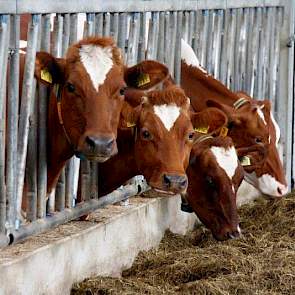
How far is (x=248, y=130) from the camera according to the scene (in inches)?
→ 356

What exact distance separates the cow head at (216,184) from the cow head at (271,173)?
1.35m

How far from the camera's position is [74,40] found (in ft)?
22.2

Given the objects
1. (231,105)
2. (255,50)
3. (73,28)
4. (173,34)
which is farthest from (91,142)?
(255,50)

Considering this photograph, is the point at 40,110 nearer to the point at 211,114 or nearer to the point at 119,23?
the point at 119,23

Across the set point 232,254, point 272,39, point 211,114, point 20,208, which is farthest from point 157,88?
point 272,39

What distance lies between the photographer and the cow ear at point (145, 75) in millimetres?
6797

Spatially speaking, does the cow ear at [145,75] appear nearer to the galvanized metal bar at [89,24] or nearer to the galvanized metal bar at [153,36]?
the galvanized metal bar at [89,24]

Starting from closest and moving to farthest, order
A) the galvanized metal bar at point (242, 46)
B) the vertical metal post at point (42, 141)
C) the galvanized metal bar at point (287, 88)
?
the vertical metal post at point (42, 141), the galvanized metal bar at point (242, 46), the galvanized metal bar at point (287, 88)

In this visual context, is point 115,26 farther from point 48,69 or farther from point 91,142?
point 91,142

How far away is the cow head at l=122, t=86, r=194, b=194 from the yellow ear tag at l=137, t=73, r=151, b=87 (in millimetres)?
255

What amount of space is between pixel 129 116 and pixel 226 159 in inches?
51.7

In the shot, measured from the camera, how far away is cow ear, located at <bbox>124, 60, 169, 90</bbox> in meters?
6.80

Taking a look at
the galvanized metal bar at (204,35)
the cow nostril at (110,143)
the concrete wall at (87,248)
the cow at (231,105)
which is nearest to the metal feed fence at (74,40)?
the galvanized metal bar at (204,35)

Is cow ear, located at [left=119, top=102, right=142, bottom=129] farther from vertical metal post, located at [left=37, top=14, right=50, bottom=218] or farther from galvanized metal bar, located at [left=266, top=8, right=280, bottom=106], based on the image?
galvanized metal bar, located at [left=266, top=8, right=280, bottom=106]
